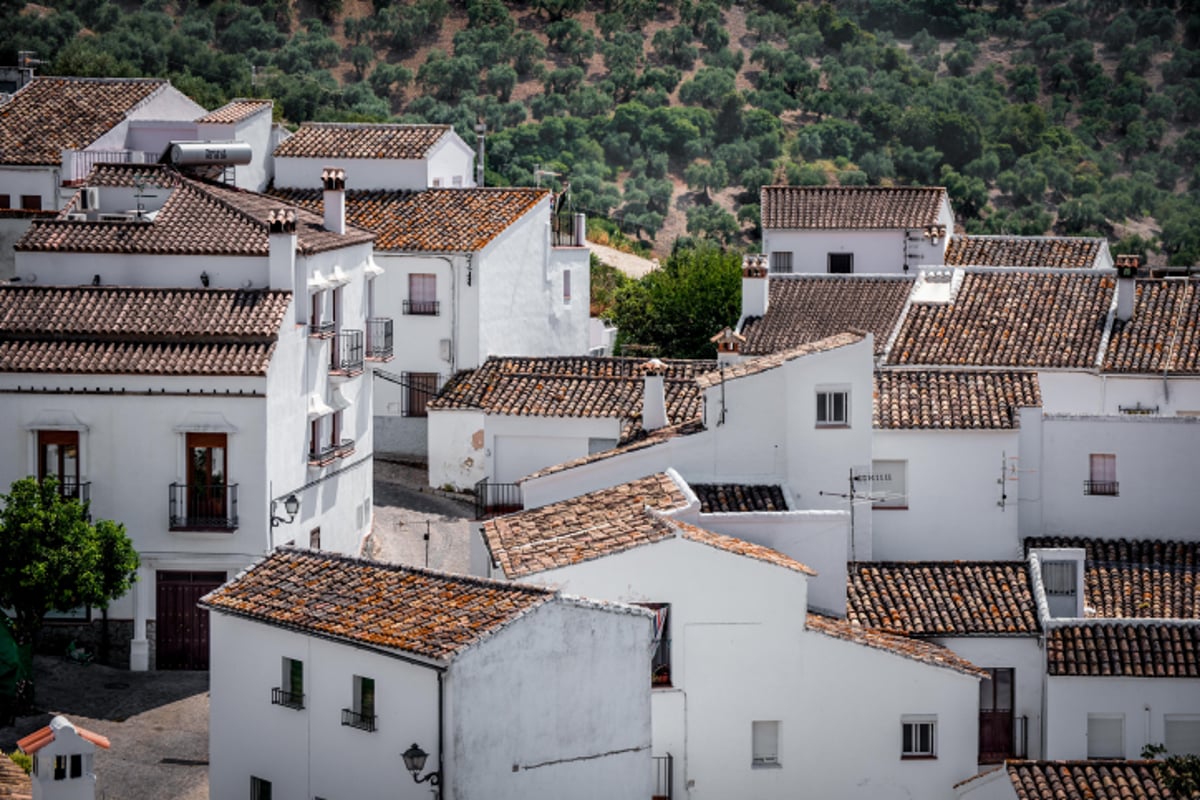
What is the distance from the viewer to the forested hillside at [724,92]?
10138 centimetres

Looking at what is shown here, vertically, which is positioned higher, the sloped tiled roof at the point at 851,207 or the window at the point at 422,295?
the sloped tiled roof at the point at 851,207

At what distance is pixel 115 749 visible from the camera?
3706cm

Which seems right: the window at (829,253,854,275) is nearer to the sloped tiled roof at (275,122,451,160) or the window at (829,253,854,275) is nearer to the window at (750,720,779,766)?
the sloped tiled roof at (275,122,451,160)

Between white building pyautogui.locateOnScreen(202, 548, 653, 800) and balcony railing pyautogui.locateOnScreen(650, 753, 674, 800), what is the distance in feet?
14.2

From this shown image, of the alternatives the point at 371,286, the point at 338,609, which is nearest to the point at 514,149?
the point at 371,286

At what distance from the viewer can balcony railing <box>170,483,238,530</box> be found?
1617 inches

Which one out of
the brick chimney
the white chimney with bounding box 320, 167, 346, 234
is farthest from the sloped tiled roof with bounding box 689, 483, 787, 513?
the brick chimney

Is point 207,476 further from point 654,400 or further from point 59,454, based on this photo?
point 654,400

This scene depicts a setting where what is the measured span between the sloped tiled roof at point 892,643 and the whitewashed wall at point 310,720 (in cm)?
829

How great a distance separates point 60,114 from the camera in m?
57.8

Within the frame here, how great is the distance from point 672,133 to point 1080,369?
60.3 metres

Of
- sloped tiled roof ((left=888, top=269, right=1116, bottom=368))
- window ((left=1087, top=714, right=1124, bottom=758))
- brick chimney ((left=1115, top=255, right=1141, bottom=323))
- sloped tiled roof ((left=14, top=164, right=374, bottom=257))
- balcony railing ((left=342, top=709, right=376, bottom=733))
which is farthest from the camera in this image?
brick chimney ((left=1115, top=255, right=1141, bottom=323))

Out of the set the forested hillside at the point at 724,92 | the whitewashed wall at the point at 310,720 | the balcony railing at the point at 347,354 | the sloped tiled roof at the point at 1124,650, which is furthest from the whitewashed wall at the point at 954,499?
the forested hillside at the point at 724,92

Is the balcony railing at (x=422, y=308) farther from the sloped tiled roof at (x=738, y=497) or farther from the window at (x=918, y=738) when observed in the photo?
the window at (x=918, y=738)
